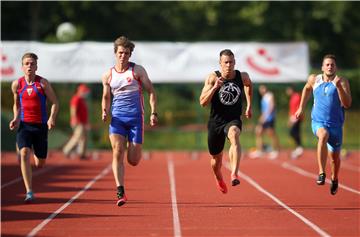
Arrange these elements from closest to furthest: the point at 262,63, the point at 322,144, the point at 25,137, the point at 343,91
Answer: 1. the point at 343,91
2. the point at 322,144
3. the point at 25,137
4. the point at 262,63

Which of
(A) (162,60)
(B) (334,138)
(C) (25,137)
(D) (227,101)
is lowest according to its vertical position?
(B) (334,138)

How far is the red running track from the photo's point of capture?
9.51m

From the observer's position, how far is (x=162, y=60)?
26.3 metres

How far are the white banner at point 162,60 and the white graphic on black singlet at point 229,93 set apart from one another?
14.6 m

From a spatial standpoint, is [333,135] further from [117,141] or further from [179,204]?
[117,141]

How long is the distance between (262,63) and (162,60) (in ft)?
10.4

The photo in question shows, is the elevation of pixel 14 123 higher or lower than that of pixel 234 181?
higher

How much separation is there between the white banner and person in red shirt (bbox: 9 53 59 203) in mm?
13714

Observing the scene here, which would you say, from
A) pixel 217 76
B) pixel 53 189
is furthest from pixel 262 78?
pixel 217 76

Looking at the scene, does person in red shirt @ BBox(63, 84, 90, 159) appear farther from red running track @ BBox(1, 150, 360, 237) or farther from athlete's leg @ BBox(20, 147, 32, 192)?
athlete's leg @ BBox(20, 147, 32, 192)

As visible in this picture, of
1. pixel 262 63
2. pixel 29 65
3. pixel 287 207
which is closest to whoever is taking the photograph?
pixel 287 207

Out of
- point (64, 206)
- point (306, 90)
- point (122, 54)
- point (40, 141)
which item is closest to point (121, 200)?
point (64, 206)

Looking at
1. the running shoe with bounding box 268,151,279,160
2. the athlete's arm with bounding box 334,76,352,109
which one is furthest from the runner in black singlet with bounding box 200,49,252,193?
the running shoe with bounding box 268,151,279,160

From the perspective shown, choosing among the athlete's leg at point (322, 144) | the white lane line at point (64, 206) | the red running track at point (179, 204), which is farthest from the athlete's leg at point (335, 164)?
the white lane line at point (64, 206)
